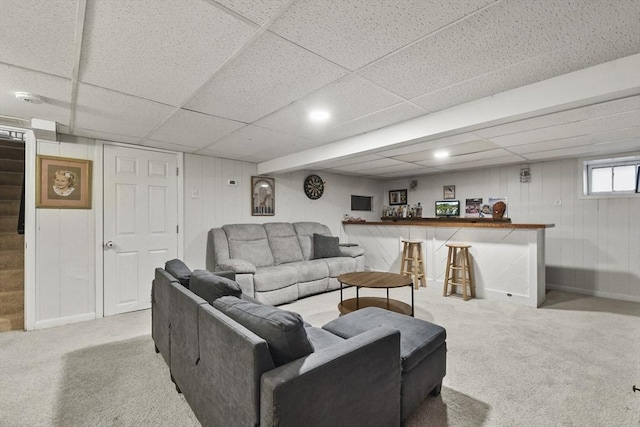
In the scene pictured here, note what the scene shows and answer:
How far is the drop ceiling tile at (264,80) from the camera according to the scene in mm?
1666

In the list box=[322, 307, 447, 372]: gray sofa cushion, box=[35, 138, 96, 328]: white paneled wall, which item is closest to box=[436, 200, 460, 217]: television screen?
box=[322, 307, 447, 372]: gray sofa cushion

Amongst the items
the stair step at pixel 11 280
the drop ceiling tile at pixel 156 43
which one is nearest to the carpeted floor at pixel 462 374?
the stair step at pixel 11 280

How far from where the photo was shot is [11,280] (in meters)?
3.60

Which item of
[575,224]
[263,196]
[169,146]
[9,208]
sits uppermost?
[169,146]

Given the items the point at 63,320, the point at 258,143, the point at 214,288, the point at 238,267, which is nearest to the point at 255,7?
the point at 214,288

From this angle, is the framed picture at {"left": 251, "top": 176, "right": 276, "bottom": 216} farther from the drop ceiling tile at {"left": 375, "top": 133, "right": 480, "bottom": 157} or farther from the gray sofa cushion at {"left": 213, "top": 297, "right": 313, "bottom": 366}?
the gray sofa cushion at {"left": 213, "top": 297, "right": 313, "bottom": 366}

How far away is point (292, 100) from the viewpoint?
2.35 m

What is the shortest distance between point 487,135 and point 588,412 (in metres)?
2.50

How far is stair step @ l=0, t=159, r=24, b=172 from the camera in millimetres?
4559

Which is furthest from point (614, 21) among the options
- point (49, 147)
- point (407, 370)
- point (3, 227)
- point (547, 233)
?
point (3, 227)

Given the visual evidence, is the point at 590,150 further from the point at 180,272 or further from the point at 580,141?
the point at 180,272

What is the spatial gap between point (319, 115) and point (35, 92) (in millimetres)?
2203

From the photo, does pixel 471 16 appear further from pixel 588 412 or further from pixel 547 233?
pixel 547 233

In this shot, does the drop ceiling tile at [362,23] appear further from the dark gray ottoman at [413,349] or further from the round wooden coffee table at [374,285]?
the round wooden coffee table at [374,285]
